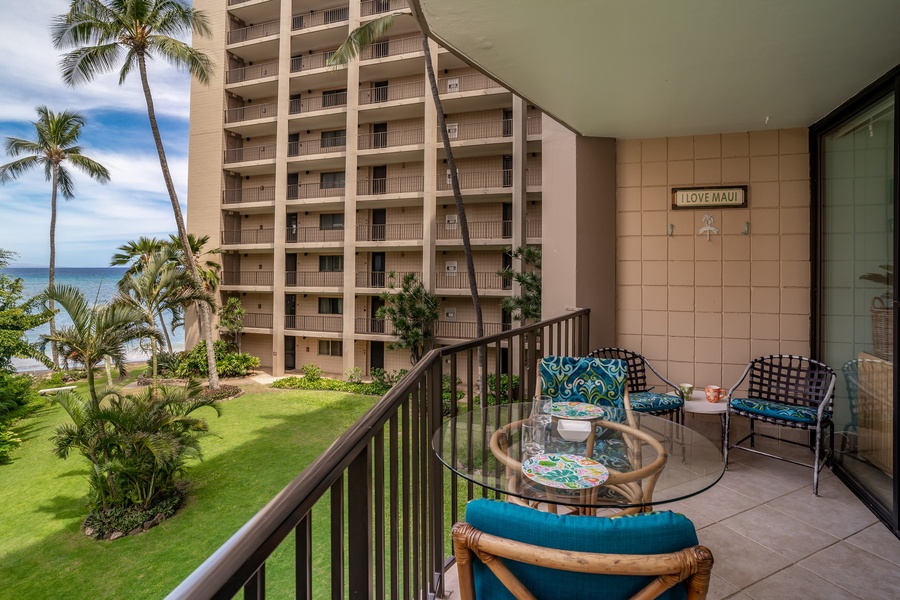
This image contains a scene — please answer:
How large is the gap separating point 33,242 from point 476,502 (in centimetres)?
7234

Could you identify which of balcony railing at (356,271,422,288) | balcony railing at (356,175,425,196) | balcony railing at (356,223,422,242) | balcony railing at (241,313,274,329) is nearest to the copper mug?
balcony railing at (356,223,422,242)

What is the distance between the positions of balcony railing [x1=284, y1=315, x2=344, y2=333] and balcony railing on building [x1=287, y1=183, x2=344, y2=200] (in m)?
4.67

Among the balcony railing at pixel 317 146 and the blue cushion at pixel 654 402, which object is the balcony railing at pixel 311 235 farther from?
the blue cushion at pixel 654 402

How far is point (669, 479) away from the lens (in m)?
1.60

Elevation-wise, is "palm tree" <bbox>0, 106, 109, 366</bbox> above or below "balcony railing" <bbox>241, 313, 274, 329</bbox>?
above

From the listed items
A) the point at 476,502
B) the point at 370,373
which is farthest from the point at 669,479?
the point at 370,373

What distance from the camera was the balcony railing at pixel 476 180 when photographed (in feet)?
51.4

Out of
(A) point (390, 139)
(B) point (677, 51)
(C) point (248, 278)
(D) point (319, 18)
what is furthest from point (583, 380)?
(D) point (319, 18)

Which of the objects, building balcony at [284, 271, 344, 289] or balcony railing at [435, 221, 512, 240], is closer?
balcony railing at [435, 221, 512, 240]

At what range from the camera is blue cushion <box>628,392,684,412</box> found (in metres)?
3.26

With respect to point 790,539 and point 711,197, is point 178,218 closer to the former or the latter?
point 711,197

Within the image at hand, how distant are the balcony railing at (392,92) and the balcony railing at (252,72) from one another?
437 cm

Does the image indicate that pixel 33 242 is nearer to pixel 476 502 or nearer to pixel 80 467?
pixel 80 467

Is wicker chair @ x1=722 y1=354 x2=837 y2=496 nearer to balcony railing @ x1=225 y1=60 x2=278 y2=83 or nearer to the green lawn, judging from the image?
the green lawn
